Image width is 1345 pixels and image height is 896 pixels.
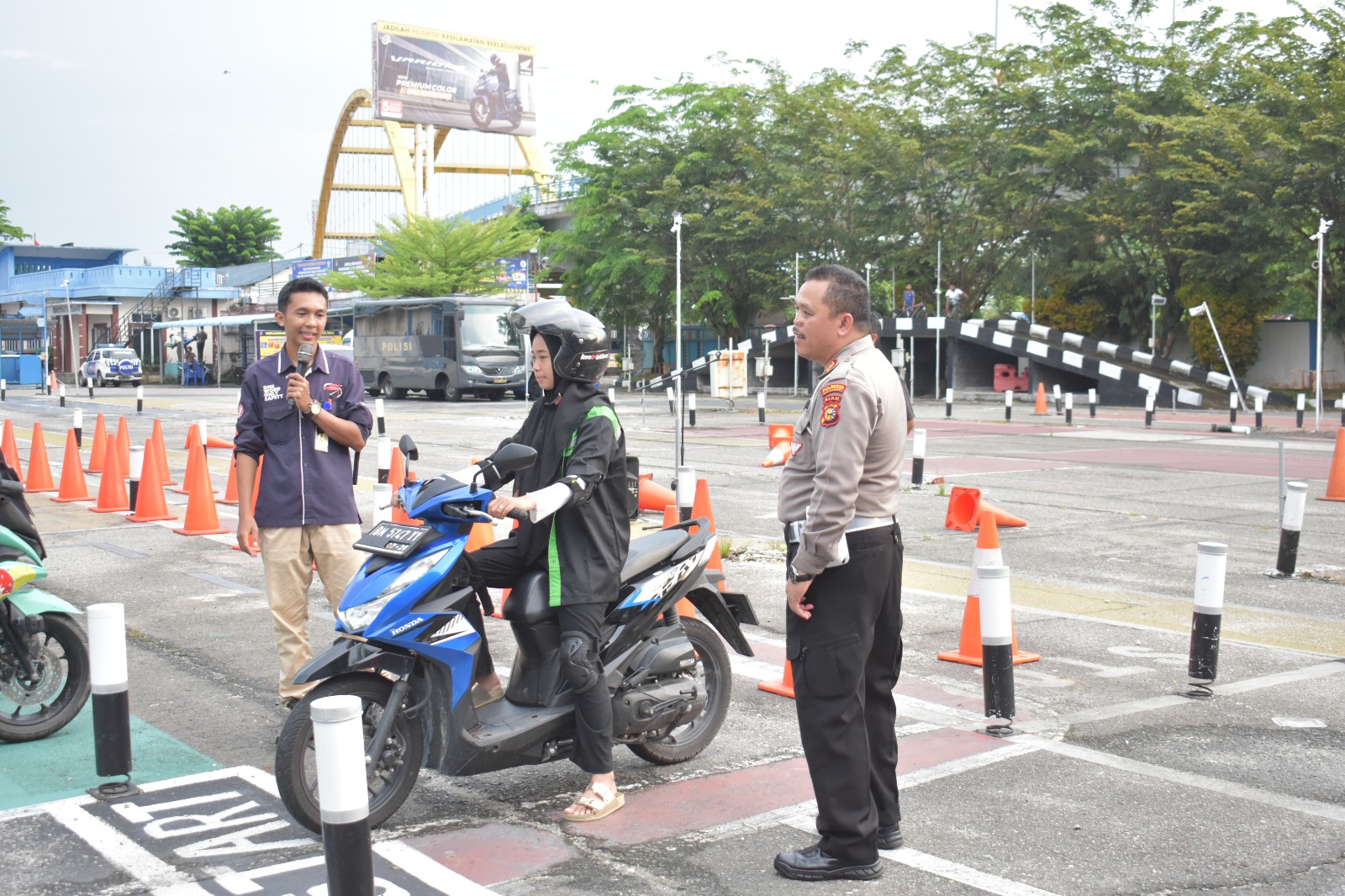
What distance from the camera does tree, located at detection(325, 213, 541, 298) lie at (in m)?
54.7

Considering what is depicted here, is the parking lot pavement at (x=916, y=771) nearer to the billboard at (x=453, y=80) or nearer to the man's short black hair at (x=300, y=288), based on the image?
the man's short black hair at (x=300, y=288)

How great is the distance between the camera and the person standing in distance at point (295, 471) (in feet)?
18.6

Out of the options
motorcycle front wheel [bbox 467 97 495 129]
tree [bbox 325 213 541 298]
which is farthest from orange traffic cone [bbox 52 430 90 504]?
motorcycle front wheel [bbox 467 97 495 129]

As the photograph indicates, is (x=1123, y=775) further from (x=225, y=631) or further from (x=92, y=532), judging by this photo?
(x=92, y=532)

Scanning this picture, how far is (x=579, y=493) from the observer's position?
14.6ft

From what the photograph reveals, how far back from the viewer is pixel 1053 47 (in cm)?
3994

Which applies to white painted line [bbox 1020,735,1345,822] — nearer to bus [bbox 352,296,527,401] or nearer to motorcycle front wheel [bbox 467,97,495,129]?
bus [bbox 352,296,527,401]

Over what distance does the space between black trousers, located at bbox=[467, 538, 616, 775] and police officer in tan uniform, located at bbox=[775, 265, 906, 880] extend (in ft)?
2.56

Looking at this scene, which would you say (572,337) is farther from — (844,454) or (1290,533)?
(1290,533)

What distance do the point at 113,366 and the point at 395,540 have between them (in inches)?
2272

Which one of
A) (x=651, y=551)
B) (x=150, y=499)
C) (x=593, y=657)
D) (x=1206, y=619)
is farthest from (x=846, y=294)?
(x=150, y=499)

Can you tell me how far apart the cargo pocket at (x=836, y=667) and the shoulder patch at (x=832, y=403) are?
676 mm

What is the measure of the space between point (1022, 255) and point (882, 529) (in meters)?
38.9

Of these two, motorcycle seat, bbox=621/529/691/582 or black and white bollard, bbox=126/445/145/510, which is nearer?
motorcycle seat, bbox=621/529/691/582
